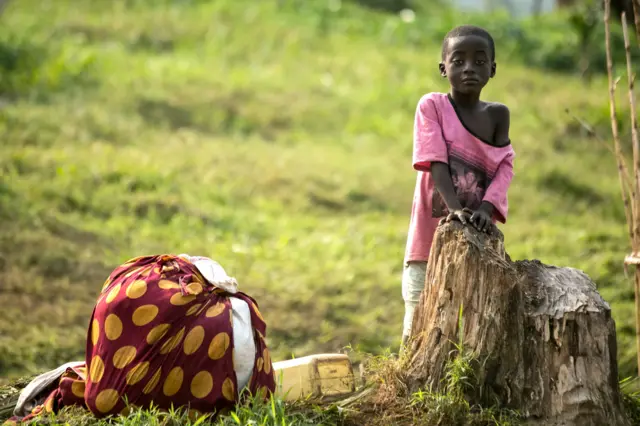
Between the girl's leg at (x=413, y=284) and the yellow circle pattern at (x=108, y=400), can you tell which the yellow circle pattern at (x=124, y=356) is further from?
the girl's leg at (x=413, y=284)

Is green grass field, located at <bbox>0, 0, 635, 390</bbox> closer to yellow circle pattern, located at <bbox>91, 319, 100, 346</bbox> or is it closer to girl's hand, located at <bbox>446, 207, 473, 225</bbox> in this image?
yellow circle pattern, located at <bbox>91, 319, 100, 346</bbox>

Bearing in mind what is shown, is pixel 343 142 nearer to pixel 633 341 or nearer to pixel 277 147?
pixel 277 147

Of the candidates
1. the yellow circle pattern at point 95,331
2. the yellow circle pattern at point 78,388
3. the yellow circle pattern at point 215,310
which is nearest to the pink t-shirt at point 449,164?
the yellow circle pattern at point 215,310

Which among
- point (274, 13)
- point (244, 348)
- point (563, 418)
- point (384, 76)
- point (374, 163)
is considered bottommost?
point (563, 418)

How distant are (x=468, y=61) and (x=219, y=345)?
1.53 m

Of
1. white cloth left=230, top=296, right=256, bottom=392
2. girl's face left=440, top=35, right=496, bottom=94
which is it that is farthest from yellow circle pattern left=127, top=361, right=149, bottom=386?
girl's face left=440, top=35, right=496, bottom=94

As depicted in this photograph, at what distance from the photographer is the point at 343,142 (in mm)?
11047

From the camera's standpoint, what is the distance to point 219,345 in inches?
141

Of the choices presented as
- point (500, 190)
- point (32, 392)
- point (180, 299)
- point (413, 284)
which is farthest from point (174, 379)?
point (500, 190)

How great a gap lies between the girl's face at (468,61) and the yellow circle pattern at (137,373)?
1.70m

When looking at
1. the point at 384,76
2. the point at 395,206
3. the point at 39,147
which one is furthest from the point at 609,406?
the point at 384,76

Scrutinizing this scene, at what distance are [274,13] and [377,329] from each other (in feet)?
32.7

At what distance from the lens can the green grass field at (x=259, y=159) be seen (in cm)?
653

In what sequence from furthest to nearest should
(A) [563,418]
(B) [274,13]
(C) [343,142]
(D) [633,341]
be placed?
(B) [274,13], (C) [343,142], (D) [633,341], (A) [563,418]
